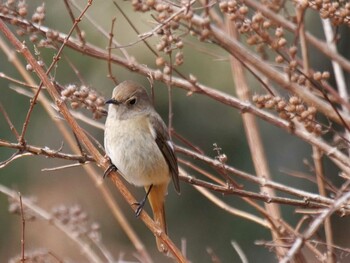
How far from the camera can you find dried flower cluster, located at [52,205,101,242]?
12.1 ft

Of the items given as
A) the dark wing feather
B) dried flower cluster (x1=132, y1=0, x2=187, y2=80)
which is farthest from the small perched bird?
dried flower cluster (x1=132, y1=0, x2=187, y2=80)

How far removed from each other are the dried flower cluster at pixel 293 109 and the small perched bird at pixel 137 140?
0.99m

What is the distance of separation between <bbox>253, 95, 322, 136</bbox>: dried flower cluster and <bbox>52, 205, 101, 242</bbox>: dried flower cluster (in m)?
1.06

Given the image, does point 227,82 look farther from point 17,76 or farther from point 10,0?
point 10,0

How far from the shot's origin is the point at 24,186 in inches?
351

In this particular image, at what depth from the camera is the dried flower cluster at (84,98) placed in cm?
312

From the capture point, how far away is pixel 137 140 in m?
4.07

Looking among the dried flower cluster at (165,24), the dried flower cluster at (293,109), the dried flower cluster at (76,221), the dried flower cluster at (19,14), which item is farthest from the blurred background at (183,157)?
the dried flower cluster at (293,109)

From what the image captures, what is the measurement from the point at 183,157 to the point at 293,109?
17.1 feet

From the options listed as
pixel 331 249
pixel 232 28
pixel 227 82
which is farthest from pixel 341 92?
pixel 227 82

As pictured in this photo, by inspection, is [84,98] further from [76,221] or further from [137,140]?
[137,140]

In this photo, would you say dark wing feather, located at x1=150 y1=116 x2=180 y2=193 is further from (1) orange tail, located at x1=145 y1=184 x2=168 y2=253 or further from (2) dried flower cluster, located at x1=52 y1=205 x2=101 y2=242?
(2) dried flower cluster, located at x1=52 y1=205 x2=101 y2=242

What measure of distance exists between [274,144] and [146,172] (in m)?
5.24

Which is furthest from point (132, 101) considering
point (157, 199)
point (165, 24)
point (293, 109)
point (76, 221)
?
point (293, 109)
